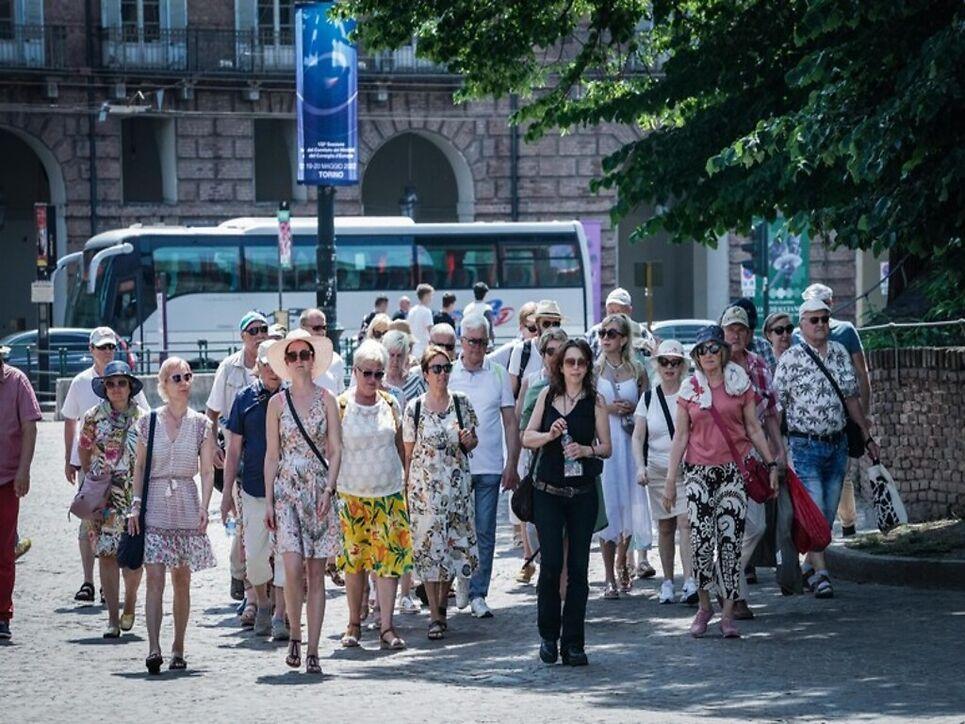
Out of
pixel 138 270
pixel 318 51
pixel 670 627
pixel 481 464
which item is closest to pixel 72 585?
pixel 481 464

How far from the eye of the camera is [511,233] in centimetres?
4706

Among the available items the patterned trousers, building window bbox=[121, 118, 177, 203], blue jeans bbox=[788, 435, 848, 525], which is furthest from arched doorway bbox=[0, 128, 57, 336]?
the patterned trousers

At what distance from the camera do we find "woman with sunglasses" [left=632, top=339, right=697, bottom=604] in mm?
13547

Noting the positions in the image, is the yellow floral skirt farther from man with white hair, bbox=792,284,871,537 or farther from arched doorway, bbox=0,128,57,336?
arched doorway, bbox=0,128,57,336

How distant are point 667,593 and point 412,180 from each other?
1686 inches

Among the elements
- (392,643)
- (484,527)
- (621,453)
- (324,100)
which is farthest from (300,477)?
(324,100)

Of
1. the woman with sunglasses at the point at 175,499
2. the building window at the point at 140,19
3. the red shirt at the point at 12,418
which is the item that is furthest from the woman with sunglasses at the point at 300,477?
the building window at the point at 140,19

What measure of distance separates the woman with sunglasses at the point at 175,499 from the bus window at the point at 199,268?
33.2 m

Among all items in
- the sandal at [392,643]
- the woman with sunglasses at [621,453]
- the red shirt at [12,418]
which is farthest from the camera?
the woman with sunglasses at [621,453]

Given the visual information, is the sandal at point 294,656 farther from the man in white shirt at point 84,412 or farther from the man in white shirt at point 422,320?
the man in white shirt at point 422,320

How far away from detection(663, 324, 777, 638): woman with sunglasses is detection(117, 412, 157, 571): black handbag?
2939mm

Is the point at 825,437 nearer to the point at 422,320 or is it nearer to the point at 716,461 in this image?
the point at 716,461

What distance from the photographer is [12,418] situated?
13.3 metres

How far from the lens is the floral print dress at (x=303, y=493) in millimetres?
11469
